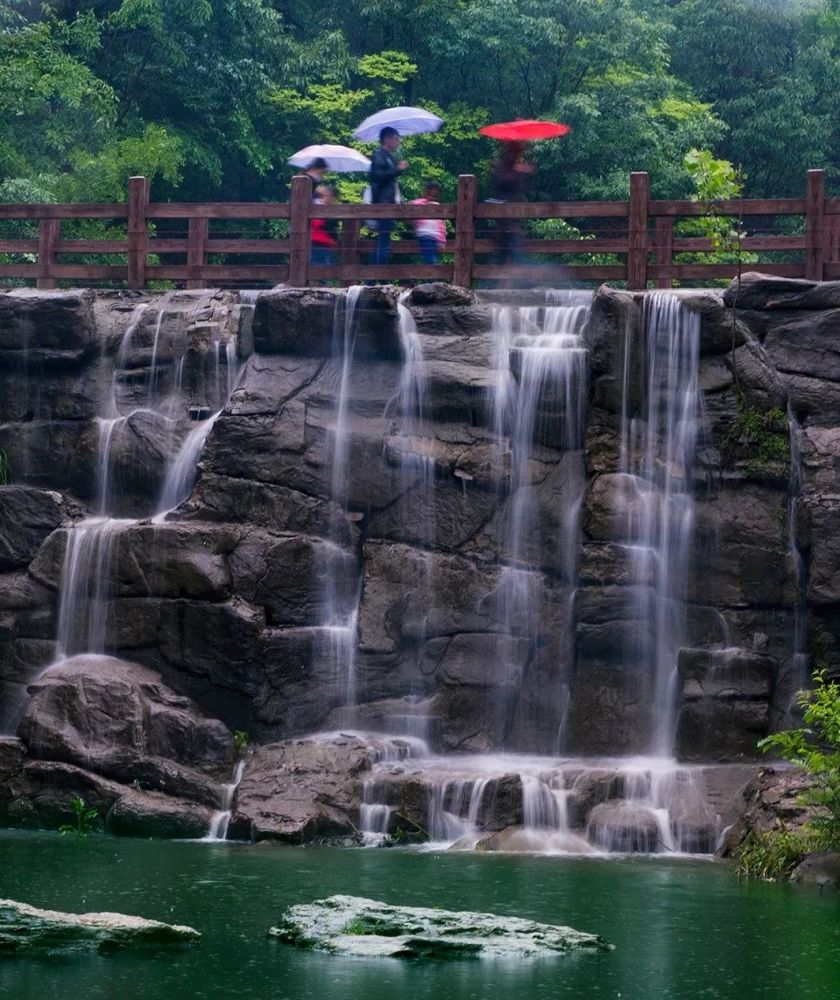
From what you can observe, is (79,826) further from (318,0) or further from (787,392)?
(318,0)

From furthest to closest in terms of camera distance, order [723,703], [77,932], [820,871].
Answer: [723,703]
[820,871]
[77,932]

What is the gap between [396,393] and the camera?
64.9 feet

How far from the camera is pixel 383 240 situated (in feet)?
73.2

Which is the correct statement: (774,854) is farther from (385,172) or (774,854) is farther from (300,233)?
(385,172)

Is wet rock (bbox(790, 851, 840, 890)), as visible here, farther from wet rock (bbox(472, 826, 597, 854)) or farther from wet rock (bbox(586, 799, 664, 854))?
wet rock (bbox(472, 826, 597, 854))

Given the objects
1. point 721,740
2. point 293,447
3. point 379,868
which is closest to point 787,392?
point 721,740

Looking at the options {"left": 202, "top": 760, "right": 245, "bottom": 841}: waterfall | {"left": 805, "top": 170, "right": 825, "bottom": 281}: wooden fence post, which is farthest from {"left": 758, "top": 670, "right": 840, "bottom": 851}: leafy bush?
{"left": 805, "top": 170, "right": 825, "bottom": 281}: wooden fence post

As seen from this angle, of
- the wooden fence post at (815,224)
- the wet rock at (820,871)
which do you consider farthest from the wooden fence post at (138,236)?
the wet rock at (820,871)

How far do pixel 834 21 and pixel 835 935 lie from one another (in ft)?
89.9

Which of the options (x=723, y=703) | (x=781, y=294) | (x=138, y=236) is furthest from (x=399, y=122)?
(x=723, y=703)

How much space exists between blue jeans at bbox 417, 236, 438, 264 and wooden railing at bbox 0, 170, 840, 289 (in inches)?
6.2

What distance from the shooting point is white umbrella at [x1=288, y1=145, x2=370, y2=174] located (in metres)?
24.3

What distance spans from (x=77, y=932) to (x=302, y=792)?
620cm

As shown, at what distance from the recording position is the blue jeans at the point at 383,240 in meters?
22.2
